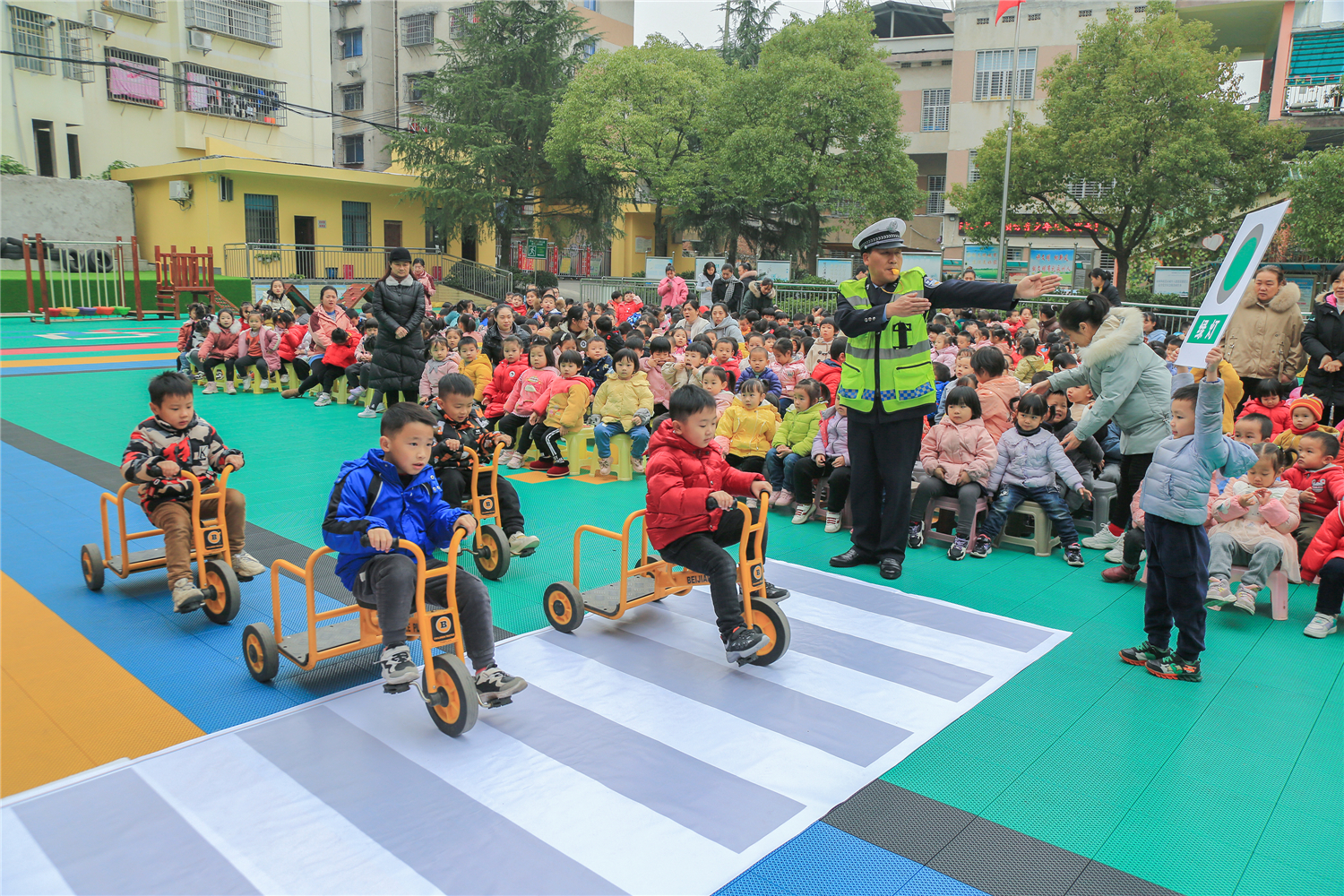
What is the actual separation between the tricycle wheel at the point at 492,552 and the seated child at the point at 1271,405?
5945mm

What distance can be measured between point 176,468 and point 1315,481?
6947 millimetres

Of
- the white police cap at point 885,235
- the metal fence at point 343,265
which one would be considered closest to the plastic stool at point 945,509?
the white police cap at point 885,235

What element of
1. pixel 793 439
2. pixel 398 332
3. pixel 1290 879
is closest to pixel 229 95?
pixel 398 332

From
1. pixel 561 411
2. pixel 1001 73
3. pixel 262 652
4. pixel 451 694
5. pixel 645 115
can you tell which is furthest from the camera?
pixel 1001 73

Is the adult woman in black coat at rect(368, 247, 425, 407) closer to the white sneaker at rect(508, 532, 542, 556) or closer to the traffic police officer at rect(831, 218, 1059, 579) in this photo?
the white sneaker at rect(508, 532, 542, 556)

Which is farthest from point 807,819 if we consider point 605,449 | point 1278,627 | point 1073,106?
point 1073,106

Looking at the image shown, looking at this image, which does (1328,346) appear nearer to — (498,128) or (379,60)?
(498,128)

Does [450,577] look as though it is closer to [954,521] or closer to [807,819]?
[807,819]

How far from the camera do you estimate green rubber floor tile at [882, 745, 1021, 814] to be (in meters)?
3.40

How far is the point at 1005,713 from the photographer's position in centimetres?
407

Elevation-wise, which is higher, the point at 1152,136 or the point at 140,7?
the point at 140,7

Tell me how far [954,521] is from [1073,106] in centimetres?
2137

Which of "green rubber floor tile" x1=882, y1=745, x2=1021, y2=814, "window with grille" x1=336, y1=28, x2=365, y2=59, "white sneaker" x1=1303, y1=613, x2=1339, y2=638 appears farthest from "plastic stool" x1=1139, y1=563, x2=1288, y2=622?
"window with grille" x1=336, y1=28, x2=365, y2=59

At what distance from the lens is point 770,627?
4.47 meters
